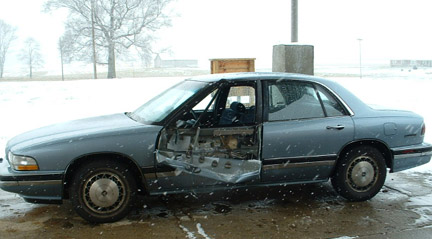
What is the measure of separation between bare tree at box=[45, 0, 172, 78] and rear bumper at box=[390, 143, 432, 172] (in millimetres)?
40014

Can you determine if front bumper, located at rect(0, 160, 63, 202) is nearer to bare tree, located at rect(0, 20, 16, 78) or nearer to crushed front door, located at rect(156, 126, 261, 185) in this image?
crushed front door, located at rect(156, 126, 261, 185)

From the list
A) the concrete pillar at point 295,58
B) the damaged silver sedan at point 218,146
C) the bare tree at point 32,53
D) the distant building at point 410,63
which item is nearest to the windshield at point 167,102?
the damaged silver sedan at point 218,146

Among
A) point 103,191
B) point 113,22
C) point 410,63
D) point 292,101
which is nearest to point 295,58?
point 292,101

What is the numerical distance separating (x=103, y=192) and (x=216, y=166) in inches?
46.4

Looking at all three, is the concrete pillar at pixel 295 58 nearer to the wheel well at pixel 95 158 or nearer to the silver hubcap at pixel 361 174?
the silver hubcap at pixel 361 174

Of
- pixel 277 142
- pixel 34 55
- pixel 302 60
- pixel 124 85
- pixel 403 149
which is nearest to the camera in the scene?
pixel 277 142

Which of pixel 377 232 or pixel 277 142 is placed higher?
pixel 277 142

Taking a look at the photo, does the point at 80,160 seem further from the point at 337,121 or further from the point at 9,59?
the point at 9,59

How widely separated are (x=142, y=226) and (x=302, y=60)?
572cm

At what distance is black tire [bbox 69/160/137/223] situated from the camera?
178 inches

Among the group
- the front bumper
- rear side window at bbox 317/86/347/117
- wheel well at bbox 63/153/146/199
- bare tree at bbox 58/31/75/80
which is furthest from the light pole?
bare tree at bbox 58/31/75/80

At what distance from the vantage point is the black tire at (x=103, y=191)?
4.52 m

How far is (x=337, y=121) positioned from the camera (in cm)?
516

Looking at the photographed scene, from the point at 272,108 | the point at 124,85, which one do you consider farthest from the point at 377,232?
the point at 124,85
